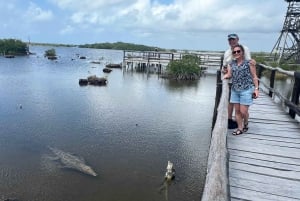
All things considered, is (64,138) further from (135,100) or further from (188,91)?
(188,91)

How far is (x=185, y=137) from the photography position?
18.3m

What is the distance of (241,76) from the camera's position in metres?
6.71

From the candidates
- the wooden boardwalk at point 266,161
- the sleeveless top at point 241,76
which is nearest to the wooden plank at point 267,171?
the wooden boardwalk at point 266,161

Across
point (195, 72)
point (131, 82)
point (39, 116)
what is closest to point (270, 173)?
point (39, 116)

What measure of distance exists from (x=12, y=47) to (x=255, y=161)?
99466mm

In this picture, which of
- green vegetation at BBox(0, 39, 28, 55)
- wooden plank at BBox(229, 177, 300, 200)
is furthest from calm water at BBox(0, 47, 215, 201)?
green vegetation at BBox(0, 39, 28, 55)

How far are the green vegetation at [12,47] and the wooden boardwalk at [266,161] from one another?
Answer: 96.0 meters

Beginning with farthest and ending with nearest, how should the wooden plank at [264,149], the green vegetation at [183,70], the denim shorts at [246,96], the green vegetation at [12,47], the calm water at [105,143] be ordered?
the green vegetation at [12,47], the green vegetation at [183,70], the calm water at [105,143], the denim shorts at [246,96], the wooden plank at [264,149]

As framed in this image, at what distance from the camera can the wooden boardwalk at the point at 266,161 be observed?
4418mm

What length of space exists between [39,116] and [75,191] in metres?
11.5

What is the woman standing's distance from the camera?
6.64m

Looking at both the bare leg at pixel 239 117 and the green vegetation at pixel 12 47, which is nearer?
the bare leg at pixel 239 117

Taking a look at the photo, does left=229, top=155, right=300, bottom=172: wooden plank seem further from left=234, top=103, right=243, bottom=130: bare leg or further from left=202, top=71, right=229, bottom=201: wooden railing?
left=234, top=103, right=243, bottom=130: bare leg

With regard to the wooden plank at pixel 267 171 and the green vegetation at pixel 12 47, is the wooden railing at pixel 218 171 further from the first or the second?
the green vegetation at pixel 12 47
